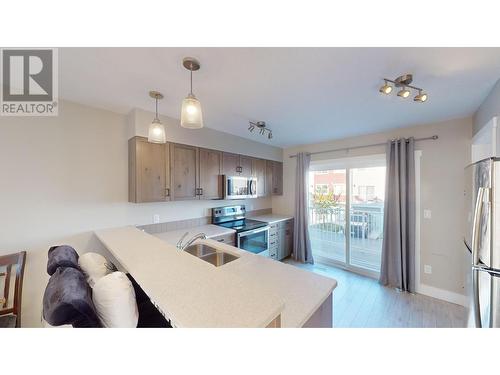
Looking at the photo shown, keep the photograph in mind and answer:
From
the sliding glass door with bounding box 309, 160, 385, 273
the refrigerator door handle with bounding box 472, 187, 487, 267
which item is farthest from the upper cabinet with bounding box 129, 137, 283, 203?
the refrigerator door handle with bounding box 472, 187, 487, 267

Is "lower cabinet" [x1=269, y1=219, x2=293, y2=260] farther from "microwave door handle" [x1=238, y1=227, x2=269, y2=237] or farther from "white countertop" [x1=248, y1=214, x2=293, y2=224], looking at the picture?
"microwave door handle" [x1=238, y1=227, x2=269, y2=237]

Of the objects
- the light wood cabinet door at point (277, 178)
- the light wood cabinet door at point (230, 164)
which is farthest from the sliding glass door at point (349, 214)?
the light wood cabinet door at point (230, 164)

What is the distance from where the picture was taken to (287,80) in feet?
4.82

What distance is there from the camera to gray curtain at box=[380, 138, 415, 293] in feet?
8.39

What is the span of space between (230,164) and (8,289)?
2.49 metres

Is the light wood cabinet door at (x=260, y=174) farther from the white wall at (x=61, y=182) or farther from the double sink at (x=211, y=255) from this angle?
the double sink at (x=211, y=255)

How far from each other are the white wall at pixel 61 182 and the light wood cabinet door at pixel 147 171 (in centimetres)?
18

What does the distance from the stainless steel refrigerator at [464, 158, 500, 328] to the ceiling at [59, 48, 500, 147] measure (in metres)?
0.78

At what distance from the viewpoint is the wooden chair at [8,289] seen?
1.39m

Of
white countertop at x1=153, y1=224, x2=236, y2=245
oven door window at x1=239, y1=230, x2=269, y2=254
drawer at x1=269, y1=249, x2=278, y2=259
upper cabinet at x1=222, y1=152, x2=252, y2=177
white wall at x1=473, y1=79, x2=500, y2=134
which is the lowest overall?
drawer at x1=269, y1=249, x2=278, y2=259

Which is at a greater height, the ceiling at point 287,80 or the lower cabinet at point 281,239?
the ceiling at point 287,80

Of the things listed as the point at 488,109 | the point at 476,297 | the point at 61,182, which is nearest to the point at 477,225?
the point at 476,297

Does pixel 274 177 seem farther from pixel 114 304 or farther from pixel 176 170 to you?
pixel 114 304
